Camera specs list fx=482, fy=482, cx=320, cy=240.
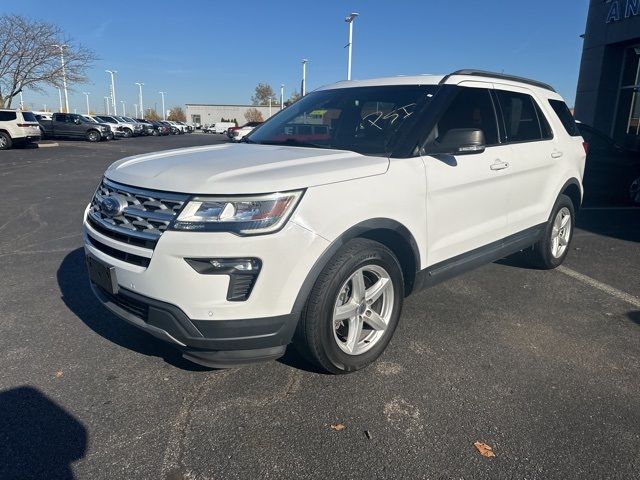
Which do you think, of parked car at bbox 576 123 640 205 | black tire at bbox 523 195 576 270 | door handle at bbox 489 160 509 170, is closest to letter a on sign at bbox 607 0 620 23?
parked car at bbox 576 123 640 205

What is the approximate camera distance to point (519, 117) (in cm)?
437

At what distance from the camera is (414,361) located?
10.5ft

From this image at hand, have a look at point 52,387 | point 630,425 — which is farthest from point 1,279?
point 630,425

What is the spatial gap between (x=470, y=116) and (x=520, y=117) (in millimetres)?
942

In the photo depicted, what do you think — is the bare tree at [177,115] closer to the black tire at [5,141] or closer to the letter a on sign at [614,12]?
the black tire at [5,141]

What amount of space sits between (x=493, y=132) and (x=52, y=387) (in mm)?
3669

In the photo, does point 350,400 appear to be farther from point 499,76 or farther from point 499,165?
point 499,76

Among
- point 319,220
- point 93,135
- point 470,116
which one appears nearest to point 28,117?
point 93,135

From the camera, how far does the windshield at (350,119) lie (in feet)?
11.1

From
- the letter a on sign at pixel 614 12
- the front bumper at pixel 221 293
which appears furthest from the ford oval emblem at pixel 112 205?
the letter a on sign at pixel 614 12

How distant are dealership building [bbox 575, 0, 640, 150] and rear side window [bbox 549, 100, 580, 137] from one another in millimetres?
12027

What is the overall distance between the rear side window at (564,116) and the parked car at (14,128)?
2333cm

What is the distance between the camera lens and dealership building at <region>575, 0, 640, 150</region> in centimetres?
1528

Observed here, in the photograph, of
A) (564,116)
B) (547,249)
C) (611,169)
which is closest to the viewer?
(547,249)
